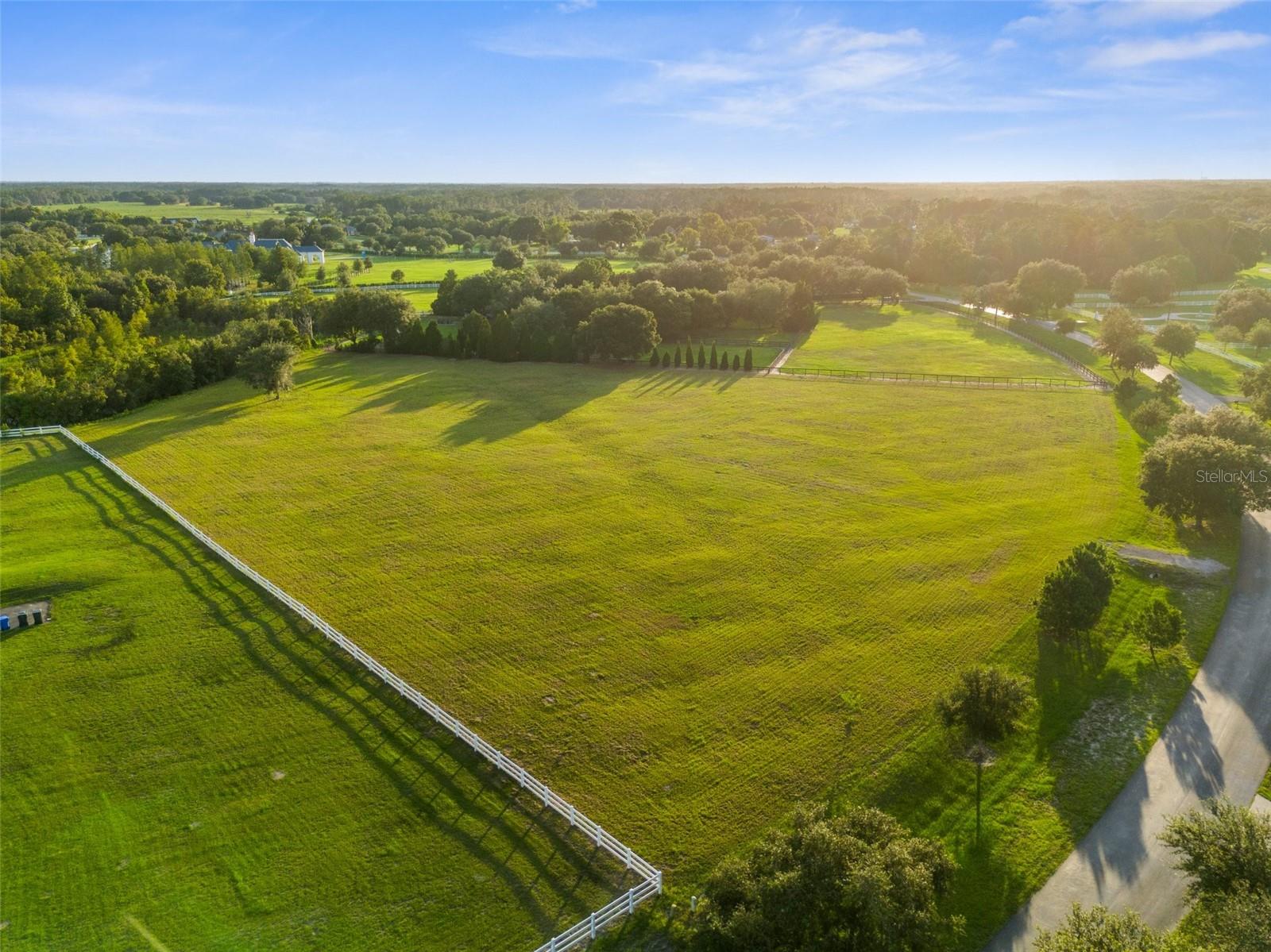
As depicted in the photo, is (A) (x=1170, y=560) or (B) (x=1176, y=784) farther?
(A) (x=1170, y=560)

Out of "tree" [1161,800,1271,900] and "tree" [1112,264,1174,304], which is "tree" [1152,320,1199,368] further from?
"tree" [1161,800,1271,900]

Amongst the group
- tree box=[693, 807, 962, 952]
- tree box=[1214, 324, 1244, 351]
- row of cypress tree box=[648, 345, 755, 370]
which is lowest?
tree box=[693, 807, 962, 952]

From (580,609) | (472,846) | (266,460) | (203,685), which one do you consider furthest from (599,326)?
(472,846)

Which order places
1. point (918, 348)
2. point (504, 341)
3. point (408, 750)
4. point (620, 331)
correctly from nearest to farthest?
point (408, 750), point (620, 331), point (504, 341), point (918, 348)

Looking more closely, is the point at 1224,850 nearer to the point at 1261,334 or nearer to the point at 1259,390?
the point at 1259,390

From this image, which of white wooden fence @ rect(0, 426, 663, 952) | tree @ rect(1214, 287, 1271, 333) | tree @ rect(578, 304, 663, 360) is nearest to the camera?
white wooden fence @ rect(0, 426, 663, 952)

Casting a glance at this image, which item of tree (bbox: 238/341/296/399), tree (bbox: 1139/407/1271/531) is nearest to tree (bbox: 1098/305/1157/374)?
tree (bbox: 1139/407/1271/531)

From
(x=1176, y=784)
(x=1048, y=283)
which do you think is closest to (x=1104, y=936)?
(x=1176, y=784)

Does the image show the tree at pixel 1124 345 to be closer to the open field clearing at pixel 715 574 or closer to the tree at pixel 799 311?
the open field clearing at pixel 715 574
